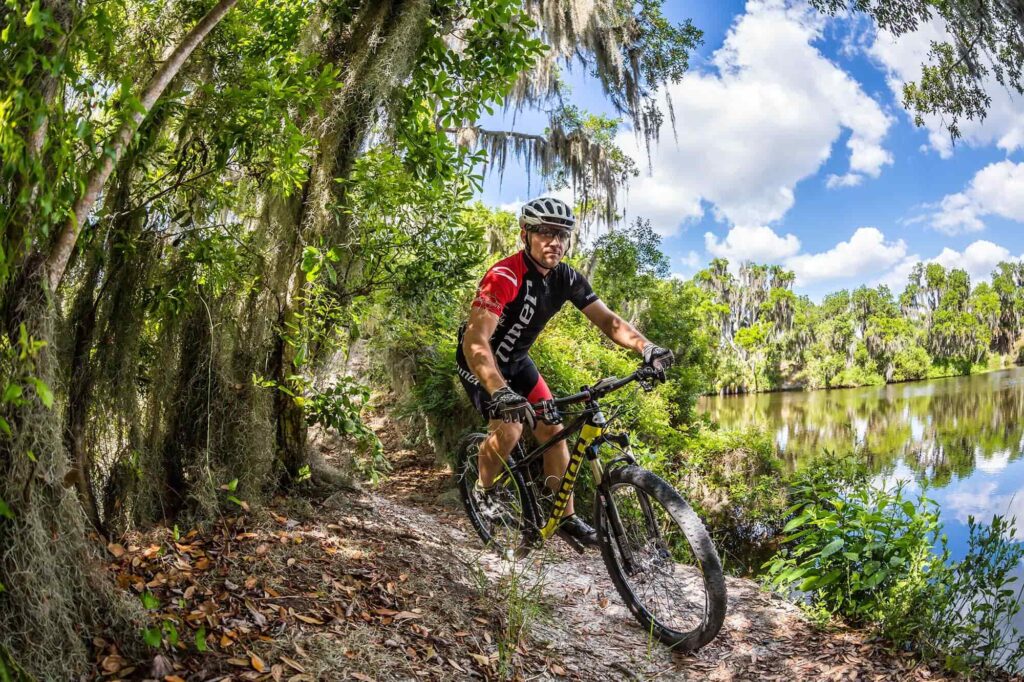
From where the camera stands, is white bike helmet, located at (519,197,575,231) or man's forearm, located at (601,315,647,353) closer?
white bike helmet, located at (519,197,575,231)

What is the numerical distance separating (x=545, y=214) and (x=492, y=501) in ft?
6.54

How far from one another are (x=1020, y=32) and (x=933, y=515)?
9.76m

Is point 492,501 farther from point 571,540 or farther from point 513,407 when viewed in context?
point 513,407

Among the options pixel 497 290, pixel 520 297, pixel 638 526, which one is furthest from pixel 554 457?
pixel 497 290

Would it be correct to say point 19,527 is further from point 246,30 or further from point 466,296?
point 466,296

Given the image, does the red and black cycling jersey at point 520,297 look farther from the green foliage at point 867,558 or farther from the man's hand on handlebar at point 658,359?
the green foliage at point 867,558

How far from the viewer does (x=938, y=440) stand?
2148cm

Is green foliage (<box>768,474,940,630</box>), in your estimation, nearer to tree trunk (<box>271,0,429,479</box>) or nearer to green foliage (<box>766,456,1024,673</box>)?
green foliage (<box>766,456,1024,673</box>)

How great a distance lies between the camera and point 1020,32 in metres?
9.70

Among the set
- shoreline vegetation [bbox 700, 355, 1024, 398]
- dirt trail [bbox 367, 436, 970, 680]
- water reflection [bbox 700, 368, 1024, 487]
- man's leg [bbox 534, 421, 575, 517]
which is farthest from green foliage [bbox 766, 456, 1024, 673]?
shoreline vegetation [bbox 700, 355, 1024, 398]

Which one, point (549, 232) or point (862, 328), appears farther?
point (862, 328)

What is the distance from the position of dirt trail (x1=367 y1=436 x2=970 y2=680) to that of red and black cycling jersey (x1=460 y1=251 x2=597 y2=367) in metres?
1.29

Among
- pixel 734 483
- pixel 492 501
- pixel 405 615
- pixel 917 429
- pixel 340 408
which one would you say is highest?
pixel 340 408

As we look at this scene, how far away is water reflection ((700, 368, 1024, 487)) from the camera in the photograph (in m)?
17.3
